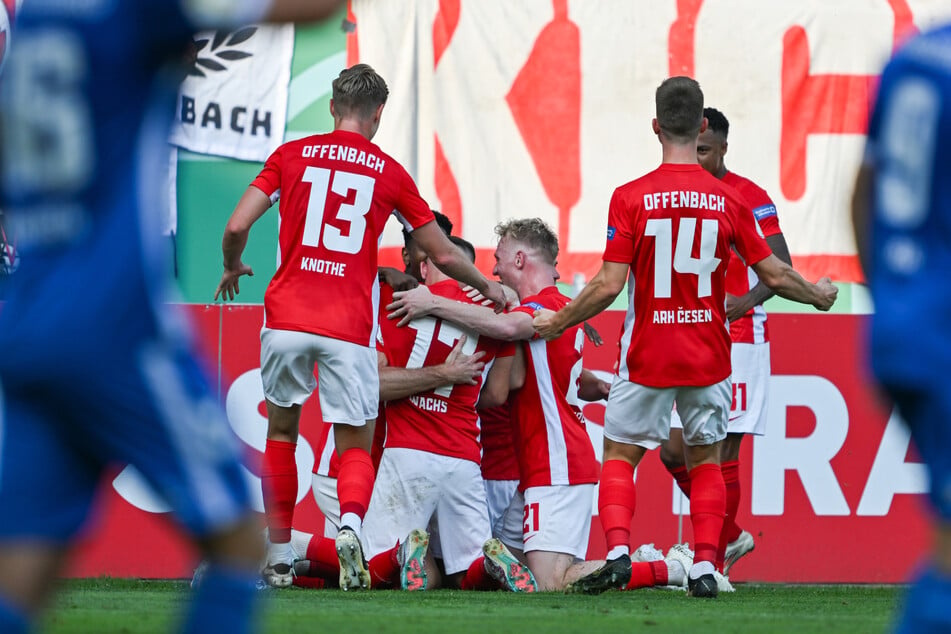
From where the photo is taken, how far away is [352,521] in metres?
5.96

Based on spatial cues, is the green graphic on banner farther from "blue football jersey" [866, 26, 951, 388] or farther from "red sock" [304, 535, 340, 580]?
"blue football jersey" [866, 26, 951, 388]

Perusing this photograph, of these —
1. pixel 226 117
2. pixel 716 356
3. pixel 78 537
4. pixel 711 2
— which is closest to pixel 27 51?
pixel 78 537

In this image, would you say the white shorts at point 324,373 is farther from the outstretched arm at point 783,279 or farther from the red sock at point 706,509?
the outstretched arm at point 783,279

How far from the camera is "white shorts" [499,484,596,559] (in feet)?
21.4

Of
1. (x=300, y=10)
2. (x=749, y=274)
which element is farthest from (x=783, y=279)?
(x=300, y=10)

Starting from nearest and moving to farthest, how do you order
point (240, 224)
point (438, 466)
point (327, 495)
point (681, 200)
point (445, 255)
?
point (681, 200), point (240, 224), point (445, 255), point (438, 466), point (327, 495)

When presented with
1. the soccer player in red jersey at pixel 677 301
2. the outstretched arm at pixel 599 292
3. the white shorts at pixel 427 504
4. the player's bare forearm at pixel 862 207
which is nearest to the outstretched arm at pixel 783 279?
the soccer player in red jersey at pixel 677 301

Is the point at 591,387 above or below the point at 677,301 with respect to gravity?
below

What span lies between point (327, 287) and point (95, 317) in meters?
3.68

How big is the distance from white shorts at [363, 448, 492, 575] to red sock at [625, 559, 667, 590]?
748 millimetres

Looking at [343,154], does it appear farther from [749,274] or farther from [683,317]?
[749,274]

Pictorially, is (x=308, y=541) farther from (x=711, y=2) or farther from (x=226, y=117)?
(x=711, y=2)

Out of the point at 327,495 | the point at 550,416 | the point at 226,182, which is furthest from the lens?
the point at 226,182

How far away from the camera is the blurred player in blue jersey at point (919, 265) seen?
225 centimetres
